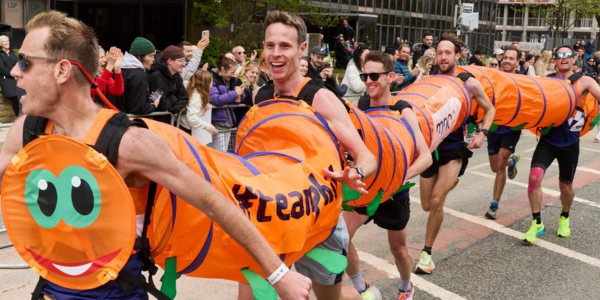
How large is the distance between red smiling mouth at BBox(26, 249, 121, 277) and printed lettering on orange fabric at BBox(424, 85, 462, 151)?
347cm

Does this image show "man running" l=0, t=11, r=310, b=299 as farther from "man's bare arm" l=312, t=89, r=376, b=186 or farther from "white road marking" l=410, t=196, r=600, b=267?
"white road marking" l=410, t=196, r=600, b=267

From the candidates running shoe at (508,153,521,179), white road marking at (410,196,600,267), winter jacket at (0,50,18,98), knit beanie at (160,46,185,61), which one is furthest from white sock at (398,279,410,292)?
winter jacket at (0,50,18,98)

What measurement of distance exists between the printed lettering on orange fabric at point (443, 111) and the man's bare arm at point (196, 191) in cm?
308

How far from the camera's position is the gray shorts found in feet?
11.5

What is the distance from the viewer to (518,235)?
290 inches

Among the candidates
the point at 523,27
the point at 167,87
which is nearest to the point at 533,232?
the point at 167,87

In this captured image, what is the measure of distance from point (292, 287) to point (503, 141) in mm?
6278

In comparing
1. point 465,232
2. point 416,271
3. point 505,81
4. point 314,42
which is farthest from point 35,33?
point 314,42

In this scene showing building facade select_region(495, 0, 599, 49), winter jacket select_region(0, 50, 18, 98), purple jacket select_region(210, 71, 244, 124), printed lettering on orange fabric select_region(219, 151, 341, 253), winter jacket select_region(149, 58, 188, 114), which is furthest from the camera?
building facade select_region(495, 0, 599, 49)

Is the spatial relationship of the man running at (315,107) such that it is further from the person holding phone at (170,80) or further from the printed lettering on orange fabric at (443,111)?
the person holding phone at (170,80)

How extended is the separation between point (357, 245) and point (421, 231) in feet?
3.22

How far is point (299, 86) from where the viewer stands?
3807 mm

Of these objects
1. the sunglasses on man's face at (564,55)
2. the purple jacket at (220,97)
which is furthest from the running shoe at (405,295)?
the purple jacket at (220,97)

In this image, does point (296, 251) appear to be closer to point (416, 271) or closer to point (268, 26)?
point (268, 26)
